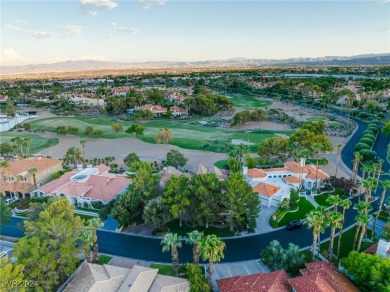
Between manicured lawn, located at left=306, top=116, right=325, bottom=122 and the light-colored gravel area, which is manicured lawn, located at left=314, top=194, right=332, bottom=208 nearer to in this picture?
the light-colored gravel area

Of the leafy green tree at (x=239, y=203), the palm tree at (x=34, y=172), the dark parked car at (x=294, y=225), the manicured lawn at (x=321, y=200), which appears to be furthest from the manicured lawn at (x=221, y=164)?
the palm tree at (x=34, y=172)

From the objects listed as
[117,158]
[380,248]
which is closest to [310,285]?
[380,248]

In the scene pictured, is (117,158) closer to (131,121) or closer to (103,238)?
(103,238)

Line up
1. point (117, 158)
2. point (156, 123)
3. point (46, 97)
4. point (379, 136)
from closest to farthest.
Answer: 1. point (117, 158)
2. point (379, 136)
3. point (156, 123)
4. point (46, 97)

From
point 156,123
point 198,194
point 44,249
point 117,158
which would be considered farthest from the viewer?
point 156,123

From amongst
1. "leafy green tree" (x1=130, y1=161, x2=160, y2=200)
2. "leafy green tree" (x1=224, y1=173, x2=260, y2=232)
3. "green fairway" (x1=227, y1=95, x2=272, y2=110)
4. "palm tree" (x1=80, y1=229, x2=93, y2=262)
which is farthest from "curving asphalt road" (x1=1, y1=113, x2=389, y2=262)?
"green fairway" (x1=227, y1=95, x2=272, y2=110)

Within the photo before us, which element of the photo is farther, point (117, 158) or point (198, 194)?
point (117, 158)

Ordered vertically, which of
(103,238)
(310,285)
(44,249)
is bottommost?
(103,238)
